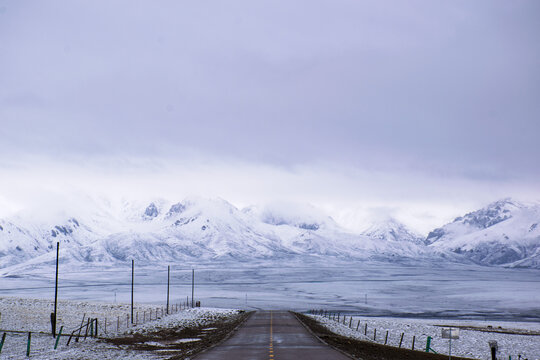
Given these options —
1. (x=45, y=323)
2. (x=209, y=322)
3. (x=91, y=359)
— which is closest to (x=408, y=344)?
(x=209, y=322)

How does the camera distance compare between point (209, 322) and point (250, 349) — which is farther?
point (209, 322)

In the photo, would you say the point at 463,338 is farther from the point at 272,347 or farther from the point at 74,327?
the point at 74,327

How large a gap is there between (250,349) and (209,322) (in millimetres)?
36038

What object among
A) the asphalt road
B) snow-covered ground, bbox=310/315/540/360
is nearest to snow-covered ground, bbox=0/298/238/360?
the asphalt road

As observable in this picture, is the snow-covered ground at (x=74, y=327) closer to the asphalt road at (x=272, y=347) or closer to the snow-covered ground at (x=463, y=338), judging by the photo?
the asphalt road at (x=272, y=347)

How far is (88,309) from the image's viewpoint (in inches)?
3772

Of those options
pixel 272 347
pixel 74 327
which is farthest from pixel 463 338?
pixel 74 327

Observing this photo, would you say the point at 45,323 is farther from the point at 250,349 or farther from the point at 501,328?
the point at 501,328

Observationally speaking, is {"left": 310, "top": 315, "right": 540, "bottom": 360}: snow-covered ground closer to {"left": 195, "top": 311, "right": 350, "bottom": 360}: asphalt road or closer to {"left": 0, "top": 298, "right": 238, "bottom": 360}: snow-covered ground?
{"left": 195, "top": 311, "right": 350, "bottom": 360}: asphalt road

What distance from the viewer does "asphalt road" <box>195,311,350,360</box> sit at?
101 feet

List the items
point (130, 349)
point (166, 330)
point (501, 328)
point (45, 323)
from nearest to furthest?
1. point (130, 349)
2. point (166, 330)
3. point (45, 323)
4. point (501, 328)

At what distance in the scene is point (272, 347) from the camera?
119 feet

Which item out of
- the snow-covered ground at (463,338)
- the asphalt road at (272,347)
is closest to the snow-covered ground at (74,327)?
the asphalt road at (272,347)

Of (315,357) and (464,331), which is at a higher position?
(315,357)
